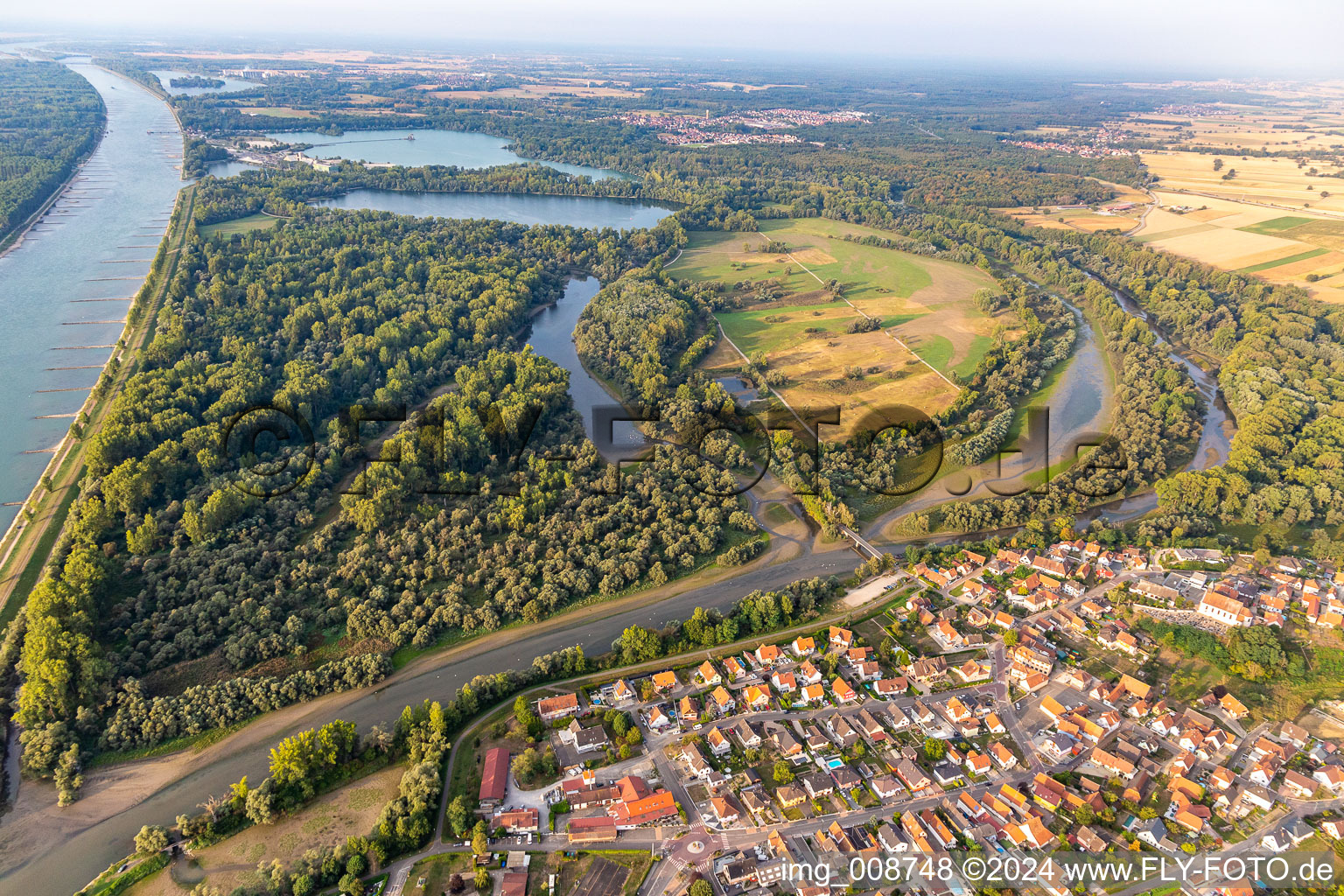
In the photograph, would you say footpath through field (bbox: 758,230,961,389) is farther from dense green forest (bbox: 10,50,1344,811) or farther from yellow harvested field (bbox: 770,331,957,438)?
dense green forest (bbox: 10,50,1344,811)

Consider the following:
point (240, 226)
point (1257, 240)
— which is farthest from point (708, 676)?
point (1257, 240)

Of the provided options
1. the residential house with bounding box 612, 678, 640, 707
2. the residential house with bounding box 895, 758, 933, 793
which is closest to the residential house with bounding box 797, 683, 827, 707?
the residential house with bounding box 895, 758, 933, 793

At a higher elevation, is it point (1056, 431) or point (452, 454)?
point (452, 454)

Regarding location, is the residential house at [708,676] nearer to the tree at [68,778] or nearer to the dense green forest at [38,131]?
the tree at [68,778]

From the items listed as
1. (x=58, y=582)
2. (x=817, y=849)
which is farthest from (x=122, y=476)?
(x=817, y=849)

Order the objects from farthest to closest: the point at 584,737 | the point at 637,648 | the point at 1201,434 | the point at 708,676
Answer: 1. the point at 1201,434
2. the point at 637,648
3. the point at 708,676
4. the point at 584,737

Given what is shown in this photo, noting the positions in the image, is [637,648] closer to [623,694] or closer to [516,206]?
[623,694]

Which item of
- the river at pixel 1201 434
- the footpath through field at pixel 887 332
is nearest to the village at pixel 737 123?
the footpath through field at pixel 887 332
